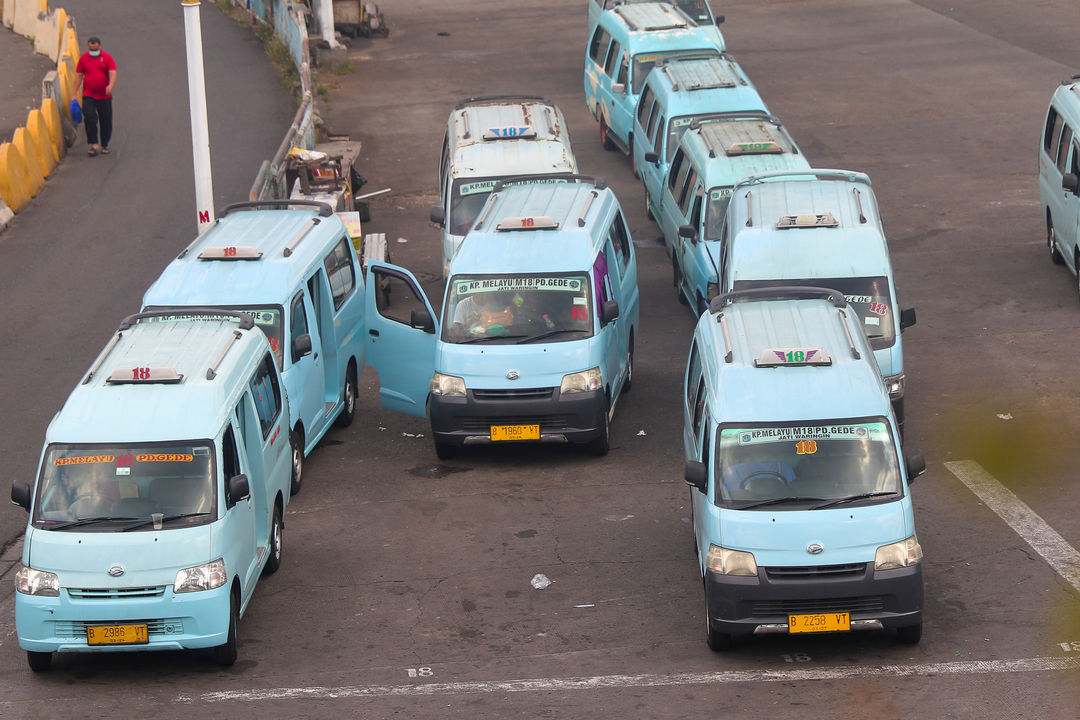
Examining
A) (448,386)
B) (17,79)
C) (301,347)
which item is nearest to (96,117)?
(17,79)

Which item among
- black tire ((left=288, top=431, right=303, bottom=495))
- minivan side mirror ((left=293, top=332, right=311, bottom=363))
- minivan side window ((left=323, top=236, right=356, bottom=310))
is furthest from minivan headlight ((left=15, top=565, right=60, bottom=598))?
minivan side window ((left=323, top=236, right=356, bottom=310))

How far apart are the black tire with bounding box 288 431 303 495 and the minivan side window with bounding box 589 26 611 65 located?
15.5m

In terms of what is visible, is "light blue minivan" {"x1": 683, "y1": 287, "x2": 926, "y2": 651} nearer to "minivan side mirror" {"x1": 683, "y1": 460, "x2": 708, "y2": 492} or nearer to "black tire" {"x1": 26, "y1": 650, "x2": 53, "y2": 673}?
"minivan side mirror" {"x1": 683, "y1": 460, "x2": 708, "y2": 492}

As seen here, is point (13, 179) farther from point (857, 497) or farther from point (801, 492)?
point (857, 497)

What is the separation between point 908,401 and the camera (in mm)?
16609

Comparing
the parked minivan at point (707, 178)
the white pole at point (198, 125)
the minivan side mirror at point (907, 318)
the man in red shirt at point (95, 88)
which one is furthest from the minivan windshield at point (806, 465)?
the man in red shirt at point (95, 88)

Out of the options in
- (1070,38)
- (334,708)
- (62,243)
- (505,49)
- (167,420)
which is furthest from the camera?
(505,49)

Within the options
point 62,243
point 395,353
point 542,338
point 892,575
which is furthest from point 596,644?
point 62,243

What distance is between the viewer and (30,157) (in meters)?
26.0

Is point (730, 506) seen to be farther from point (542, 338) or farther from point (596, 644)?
point (542, 338)

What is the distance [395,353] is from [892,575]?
274 inches

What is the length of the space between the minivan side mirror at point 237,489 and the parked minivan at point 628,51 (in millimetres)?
15880

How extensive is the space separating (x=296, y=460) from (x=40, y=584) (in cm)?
421

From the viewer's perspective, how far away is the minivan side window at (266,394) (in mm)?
12984
